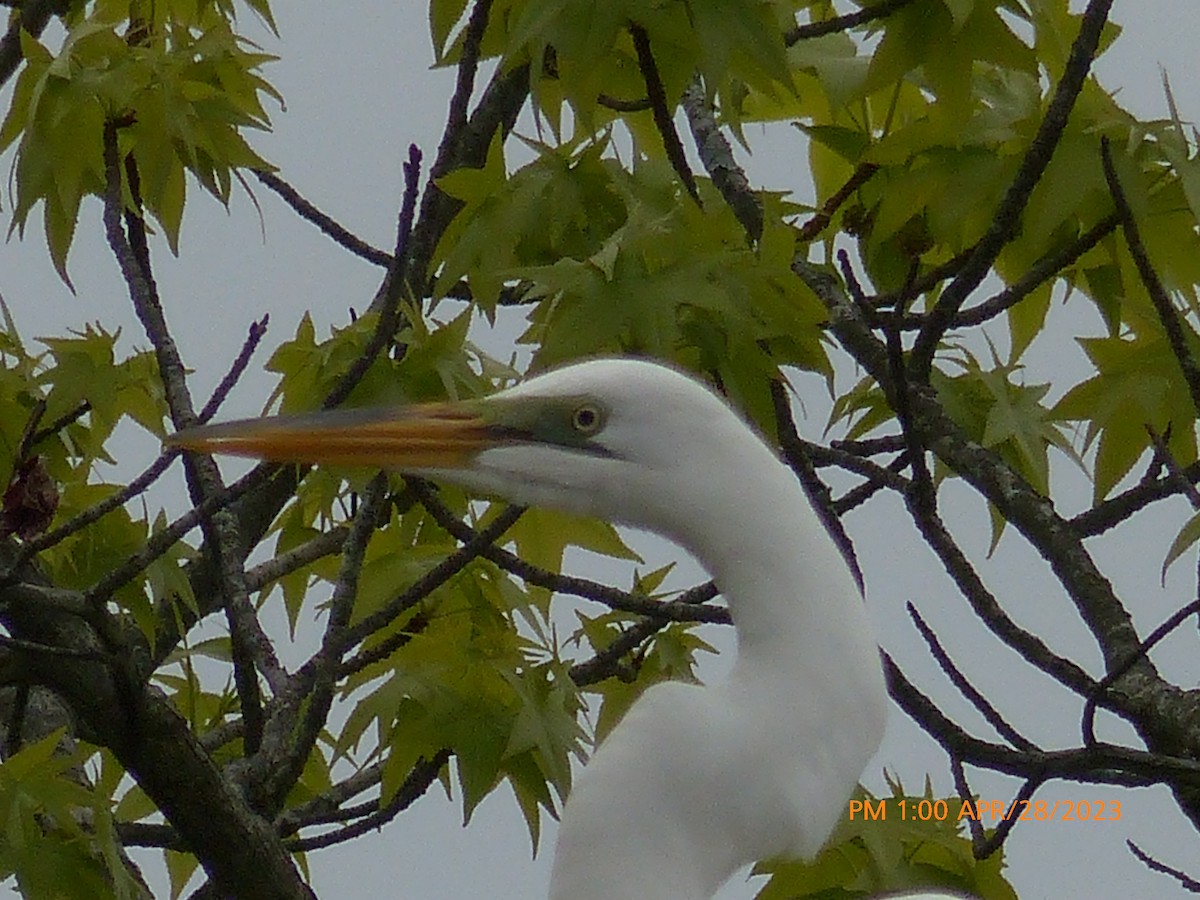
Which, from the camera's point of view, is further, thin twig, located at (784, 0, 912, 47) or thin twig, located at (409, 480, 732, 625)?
thin twig, located at (409, 480, 732, 625)

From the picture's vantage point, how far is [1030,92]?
2.74m

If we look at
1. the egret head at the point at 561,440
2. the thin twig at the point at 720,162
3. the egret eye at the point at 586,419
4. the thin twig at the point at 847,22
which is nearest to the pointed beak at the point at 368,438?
the egret head at the point at 561,440

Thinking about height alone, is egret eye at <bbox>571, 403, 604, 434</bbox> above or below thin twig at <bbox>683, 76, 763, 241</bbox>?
below

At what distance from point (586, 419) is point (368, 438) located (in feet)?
0.83

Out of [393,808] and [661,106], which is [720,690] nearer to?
[661,106]

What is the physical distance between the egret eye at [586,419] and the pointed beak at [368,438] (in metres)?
0.10

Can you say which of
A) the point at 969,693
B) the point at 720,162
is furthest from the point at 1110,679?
the point at 720,162

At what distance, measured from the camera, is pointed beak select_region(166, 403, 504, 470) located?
2088mm

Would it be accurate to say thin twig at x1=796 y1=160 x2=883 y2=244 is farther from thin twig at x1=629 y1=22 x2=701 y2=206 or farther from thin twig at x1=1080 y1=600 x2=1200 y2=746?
thin twig at x1=1080 y1=600 x2=1200 y2=746

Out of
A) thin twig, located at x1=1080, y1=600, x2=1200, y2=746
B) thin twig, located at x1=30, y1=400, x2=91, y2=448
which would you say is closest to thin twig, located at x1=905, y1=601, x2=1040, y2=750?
thin twig, located at x1=1080, y1=600, x2=1200, y2=746

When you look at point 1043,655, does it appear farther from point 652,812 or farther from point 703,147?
point 703,147

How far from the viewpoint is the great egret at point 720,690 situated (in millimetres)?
1897

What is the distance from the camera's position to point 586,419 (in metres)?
1.99

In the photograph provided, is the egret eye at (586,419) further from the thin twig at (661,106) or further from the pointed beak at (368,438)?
the thin twig at (661,106)
